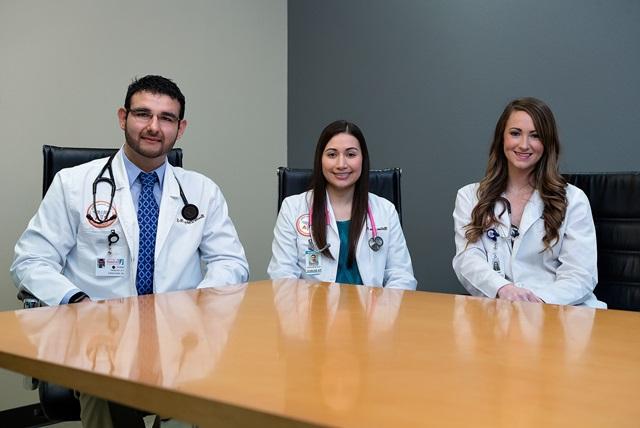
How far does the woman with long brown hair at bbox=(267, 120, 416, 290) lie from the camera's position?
2.70 m

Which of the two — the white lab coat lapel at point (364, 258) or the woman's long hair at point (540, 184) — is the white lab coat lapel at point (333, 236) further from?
the woman's long hair at point (540, 184)

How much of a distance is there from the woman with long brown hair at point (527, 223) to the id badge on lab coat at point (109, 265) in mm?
1257

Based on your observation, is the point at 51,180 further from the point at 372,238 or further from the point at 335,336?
the point at 335,336

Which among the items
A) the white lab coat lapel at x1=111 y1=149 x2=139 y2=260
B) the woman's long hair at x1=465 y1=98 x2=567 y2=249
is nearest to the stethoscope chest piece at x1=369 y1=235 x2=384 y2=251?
the woman's long hair at x1=465 y1=98 x2=567 y2=249

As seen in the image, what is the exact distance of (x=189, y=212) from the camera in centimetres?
228

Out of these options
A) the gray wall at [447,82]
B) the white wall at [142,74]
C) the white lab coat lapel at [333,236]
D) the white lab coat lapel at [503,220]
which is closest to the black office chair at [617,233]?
the white lab coat lapel at [503,220]

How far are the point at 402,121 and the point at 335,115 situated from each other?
488 mm

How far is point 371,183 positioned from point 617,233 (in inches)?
40.7

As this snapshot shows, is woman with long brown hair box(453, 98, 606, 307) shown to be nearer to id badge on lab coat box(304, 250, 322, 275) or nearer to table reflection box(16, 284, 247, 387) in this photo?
id badge on lab coat box(304, 250, 322, 275)

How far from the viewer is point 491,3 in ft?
10.7

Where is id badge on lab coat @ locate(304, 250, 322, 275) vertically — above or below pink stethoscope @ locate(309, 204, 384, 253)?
below

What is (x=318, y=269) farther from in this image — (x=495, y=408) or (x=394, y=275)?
(x=495, y=408)

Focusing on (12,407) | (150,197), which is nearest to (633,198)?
(150,197)

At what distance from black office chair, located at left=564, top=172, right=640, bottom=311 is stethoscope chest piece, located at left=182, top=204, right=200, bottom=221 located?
149cm
